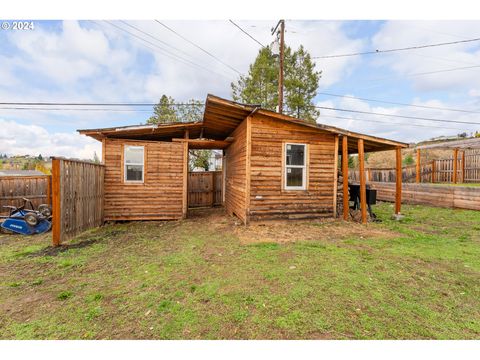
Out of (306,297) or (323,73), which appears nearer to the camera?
(306,297)

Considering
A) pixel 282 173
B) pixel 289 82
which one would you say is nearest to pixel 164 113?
pixel 289 82

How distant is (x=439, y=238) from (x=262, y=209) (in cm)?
480

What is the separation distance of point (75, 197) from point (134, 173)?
2.52m

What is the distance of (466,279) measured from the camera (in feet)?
11.8

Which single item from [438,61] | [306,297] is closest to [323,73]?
[438,61]

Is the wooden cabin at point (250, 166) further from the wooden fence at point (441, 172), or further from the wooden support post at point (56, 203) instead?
the wooden fence at point (441, 172)

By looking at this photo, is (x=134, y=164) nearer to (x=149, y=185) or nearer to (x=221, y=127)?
(x=149, y=185)

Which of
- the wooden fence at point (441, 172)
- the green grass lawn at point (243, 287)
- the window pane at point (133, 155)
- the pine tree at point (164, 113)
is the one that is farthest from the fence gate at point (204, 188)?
the wooden fence at point (441, 172)

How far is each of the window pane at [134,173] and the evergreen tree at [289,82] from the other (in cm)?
1388

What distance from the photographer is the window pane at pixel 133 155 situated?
8.38 metres

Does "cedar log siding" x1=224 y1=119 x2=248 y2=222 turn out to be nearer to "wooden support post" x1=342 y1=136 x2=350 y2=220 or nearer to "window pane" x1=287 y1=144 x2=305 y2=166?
"window pane" x1=287 y1=144 x2=305 y2=166

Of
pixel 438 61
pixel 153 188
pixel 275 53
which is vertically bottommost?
pixel 153 188

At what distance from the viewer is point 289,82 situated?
62.1ft

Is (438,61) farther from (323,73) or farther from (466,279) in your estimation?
(466,279)
